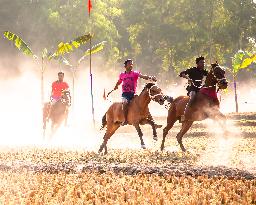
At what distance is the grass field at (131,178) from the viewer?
817 centimetres

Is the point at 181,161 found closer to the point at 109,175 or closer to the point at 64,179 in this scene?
the point at 109,175

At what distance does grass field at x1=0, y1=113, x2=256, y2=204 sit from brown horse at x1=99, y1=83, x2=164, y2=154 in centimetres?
145

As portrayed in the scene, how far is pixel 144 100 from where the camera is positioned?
16391mm

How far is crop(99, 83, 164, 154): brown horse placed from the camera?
16109 millimetres

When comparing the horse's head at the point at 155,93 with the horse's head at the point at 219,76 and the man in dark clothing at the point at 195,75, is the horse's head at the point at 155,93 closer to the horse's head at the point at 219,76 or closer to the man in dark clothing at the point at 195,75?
the man in dark clothing at the point at 195,75

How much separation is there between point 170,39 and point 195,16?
680cm

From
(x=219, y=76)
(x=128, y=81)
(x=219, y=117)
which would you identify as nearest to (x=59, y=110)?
(x=128, y=81)

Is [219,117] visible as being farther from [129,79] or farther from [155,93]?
[129,79]

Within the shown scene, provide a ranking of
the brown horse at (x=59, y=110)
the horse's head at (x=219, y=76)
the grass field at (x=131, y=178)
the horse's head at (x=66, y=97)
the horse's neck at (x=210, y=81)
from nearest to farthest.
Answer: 1. the grass field at (x=131, y=178)
2. the horse's head at (x=219, y=76)
3. the horse's neck at (x=210, y=81)
4. the horse's head at (x=66, y=97)
5. the brown horse at (x=59, y=110)

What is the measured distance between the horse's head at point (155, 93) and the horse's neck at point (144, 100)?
16 centimetres

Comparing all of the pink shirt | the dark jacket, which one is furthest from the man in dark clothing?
the pink shirt

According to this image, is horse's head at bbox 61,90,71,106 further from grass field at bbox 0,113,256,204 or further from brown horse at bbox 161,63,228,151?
brown horse at bbox 161,63,228,151

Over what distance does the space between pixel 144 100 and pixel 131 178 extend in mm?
6347

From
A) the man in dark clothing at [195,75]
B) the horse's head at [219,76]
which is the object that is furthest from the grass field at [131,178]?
the man in dark clothing at [195,75]
